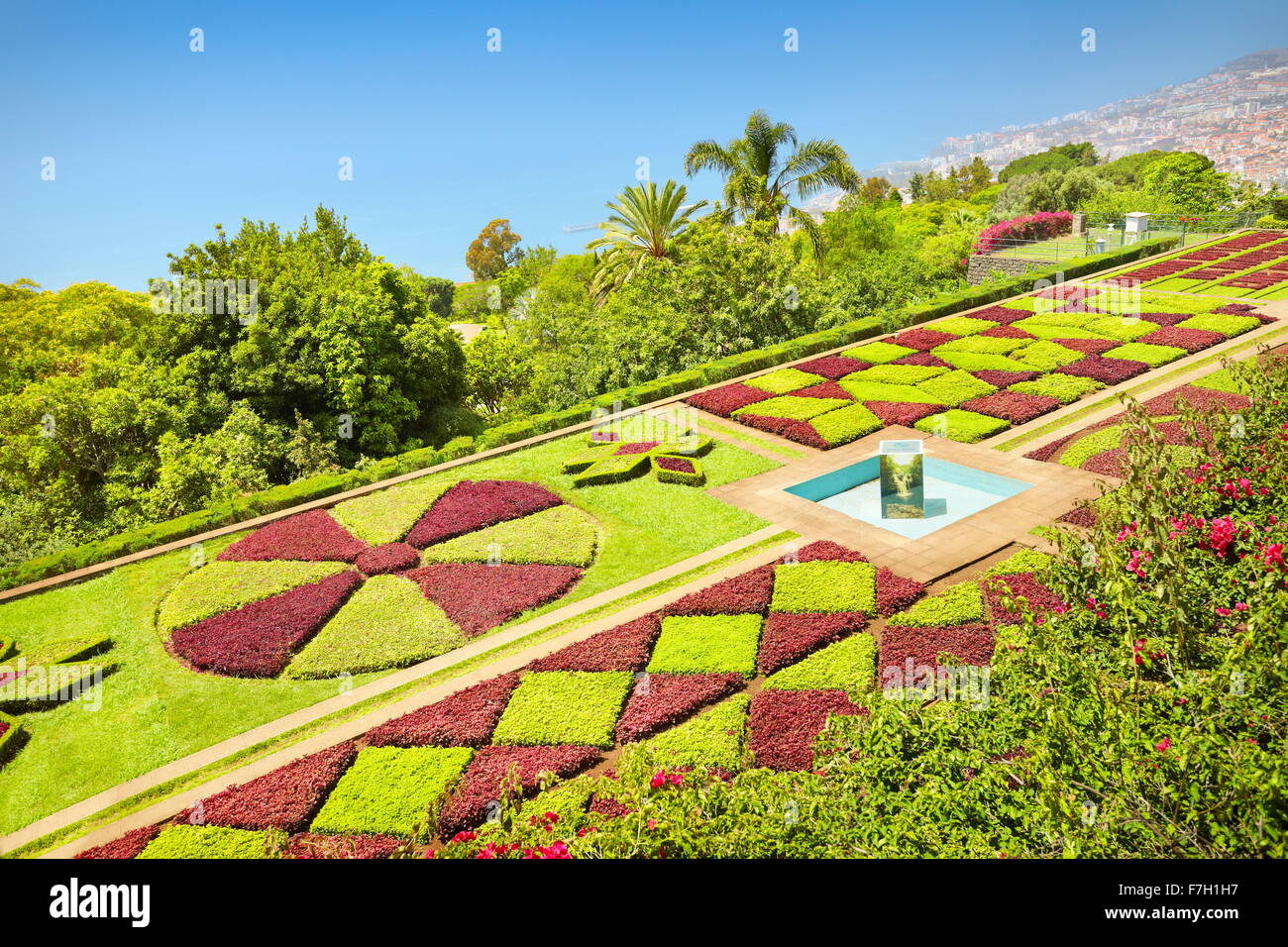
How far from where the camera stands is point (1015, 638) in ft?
21.7

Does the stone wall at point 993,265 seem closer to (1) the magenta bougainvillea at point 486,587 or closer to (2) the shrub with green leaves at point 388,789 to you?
(1) the magenta bougainvillea at point 486,587

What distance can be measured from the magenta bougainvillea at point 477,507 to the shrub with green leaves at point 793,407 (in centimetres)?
661

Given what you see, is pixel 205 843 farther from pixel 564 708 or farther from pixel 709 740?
pixel 709 740

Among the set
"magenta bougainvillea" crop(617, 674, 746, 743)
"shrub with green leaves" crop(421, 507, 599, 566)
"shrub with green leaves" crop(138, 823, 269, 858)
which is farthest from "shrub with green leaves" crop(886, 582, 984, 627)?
"shrub with green leaves" crop(138, 823, 269, 858)

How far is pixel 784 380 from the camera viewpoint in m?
24.0

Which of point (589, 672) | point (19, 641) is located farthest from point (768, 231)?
point (19, 641)

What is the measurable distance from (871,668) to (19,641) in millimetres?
13548

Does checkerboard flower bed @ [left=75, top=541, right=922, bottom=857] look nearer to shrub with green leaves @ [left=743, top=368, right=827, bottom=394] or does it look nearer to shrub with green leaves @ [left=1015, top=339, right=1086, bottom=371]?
shrub with green leaves @ [left=743, top=368, right=827, bottom=394]

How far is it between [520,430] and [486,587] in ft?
26.2

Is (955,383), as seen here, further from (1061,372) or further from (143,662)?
(143,662)

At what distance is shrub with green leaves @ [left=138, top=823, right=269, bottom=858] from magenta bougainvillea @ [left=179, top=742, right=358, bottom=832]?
0.55ft

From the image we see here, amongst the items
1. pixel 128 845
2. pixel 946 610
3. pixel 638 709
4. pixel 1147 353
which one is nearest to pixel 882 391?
Result: pixel 1147 353

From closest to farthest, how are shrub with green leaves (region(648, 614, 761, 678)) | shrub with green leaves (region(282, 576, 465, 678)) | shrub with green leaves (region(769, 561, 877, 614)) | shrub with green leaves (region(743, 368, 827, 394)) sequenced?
shrub with green leaves (region(648, 614, 761, 678))
shrub with green leaves (region(282, 576, 465, 678))
shrub with green leaves (region(769, 561, 877, 614))
shrub with green leaves (region(743, 368, 827, 394))

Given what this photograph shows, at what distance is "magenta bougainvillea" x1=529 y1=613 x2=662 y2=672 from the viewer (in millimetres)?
11484
